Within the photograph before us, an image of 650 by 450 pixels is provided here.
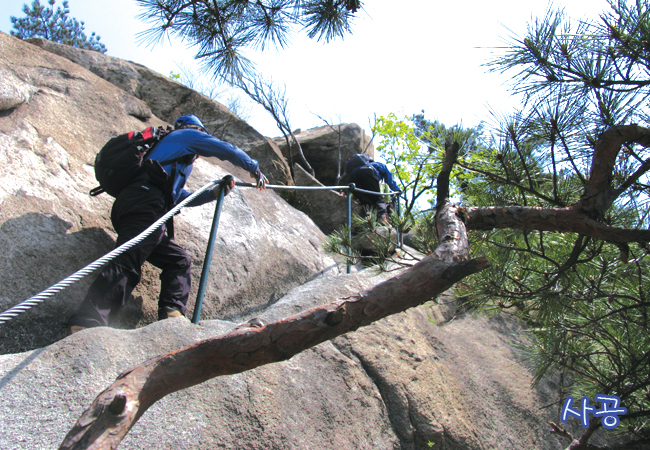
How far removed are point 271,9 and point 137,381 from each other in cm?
403

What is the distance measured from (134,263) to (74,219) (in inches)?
35.9

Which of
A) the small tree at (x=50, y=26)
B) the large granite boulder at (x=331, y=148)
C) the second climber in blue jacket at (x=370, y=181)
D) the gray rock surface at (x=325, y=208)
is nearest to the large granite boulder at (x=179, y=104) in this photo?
the gray rock surface at (x=325, y=208)

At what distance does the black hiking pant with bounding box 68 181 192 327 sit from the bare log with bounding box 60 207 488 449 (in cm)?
180

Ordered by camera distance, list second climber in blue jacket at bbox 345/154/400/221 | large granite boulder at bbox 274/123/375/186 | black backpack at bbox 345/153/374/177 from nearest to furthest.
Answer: second climber in blue jacket at bbox 345/154/400/221 < black backpack at bbox 345/153/374/177 < large granite boulder at bbox 274/123/375/186

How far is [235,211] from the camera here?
183 inches

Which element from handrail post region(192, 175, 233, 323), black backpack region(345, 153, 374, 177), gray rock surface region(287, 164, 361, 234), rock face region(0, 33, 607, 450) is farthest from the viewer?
gray rock surface region(287, 164, 361, 234)

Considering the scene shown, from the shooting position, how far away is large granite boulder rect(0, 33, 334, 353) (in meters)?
2.87

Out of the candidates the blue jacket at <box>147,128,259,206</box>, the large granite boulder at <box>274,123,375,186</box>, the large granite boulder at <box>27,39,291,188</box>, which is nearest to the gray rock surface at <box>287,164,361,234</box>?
the large granite boulder at <box>27,39,291,188</box>

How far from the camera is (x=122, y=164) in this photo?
9.71 ft

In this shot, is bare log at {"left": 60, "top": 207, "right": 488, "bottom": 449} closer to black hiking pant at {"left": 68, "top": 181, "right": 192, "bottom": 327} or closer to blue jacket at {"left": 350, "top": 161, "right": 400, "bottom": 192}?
black hiking pant at {"left": 68, "top": 181, "right": 192, "bottom": 327}

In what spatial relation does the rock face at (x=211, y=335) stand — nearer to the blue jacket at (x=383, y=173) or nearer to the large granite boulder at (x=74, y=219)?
the large granite boulder at (x=74, y=219)

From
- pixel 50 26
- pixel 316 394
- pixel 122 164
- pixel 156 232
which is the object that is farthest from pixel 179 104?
pixel 50 26

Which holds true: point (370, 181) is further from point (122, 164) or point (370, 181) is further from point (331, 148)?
point (331, 148)

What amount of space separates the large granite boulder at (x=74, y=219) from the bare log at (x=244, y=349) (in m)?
2.06
